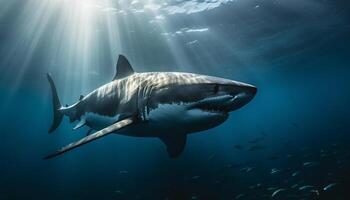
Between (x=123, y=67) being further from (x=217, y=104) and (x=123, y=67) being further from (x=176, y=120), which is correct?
(x=217, y=104)

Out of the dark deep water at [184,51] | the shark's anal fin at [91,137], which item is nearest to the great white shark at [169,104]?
the shark's anal fin at [91,137]

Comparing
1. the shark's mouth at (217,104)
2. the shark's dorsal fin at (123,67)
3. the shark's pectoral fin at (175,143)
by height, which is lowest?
the shark's pectoral fin at (175,143)

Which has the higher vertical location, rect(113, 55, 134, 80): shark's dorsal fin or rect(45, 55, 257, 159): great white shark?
rect(113, 55, 134, 80): shark's dorsal fin

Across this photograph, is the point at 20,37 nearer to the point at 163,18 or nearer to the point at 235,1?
the point at 163,18

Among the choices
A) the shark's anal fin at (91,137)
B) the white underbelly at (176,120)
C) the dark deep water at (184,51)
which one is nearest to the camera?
the shark's anal fin at (91,137)

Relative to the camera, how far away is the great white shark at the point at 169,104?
3551 millimetres

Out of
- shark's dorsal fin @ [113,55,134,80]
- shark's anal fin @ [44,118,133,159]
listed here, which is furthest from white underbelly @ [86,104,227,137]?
shark's dorsal fin @ [113,55,134,80]

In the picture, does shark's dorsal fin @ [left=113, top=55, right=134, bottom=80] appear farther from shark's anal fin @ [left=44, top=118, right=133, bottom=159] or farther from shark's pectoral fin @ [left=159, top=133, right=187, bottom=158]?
shark's anal fin @ [left=44, top=118, right=133, bottom=159]

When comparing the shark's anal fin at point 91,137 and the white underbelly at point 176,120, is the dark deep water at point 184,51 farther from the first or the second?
the shark's anal fin at point 91,137

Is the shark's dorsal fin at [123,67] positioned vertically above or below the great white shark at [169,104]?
above

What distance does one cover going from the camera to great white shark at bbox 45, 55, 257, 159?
3551 millimetres

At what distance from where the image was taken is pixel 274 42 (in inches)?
1001

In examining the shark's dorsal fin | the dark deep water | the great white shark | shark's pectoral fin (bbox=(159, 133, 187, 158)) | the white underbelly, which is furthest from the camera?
the dark deep water

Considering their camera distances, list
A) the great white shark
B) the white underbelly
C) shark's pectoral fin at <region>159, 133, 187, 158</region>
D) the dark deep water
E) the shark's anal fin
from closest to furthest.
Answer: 1. the shark's anal fin
2. the great white shark
3. the white underbelly
4. shark's pectoral fin at <region>159, 133, 187, 158</region>
5. the dark deep water
